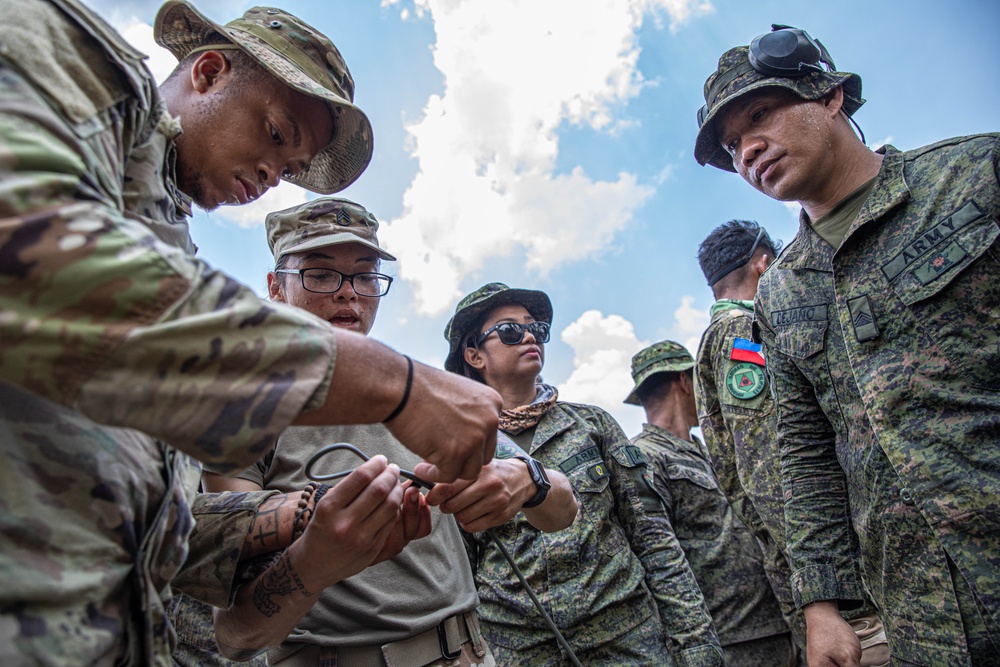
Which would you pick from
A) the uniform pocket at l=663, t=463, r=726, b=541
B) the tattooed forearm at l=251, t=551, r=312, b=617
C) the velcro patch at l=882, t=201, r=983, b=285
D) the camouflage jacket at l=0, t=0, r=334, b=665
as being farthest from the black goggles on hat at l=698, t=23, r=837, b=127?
the uniform pocket at l=663, t=463, r=726, b=541

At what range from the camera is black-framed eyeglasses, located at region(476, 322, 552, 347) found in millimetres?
4273

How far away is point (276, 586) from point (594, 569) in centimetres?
204

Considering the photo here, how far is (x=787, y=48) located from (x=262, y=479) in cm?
298

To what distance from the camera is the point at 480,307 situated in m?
4.51

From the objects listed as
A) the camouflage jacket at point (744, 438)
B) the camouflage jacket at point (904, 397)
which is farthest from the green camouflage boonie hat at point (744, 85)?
the camouflage jacket at point (744, 438)

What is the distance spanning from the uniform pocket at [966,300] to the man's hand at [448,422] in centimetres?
166

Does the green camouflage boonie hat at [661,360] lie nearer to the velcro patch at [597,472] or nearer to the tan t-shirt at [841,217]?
the velcro patch at [597,472]

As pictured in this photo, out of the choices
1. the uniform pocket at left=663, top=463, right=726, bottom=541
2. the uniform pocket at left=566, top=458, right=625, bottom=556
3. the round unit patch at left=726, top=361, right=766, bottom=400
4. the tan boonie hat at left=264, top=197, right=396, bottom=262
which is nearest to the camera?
the tan boonie hat at left=264, top=197, right=396, bottom=262

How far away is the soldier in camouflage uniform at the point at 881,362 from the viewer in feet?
6.52

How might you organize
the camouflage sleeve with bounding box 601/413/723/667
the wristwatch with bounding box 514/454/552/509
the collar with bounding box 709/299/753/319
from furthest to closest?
the collar with bounding box 709/299/753/319, the camouflage sleeve with bounding box 601/413/723/667, the wristwatch with bounding box 514/454/552/509

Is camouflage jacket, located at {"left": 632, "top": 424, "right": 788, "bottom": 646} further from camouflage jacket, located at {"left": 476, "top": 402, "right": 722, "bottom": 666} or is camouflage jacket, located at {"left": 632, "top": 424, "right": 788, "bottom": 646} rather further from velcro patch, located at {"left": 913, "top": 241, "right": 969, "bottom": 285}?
velcro patch, located at {"left": 913, "top": 241, "right": 969, "bottom": 285}

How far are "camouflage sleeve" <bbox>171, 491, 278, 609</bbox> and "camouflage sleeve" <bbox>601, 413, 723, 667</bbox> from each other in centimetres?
237

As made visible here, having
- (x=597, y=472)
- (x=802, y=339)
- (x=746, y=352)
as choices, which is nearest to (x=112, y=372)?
(x=802, y=339)

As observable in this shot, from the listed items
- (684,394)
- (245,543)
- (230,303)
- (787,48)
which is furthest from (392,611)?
(684,394)
